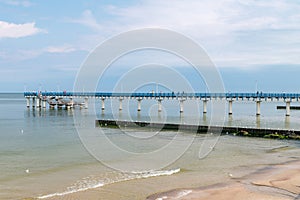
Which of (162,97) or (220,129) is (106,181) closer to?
(220,129)

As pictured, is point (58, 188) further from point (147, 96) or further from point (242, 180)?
point (147, 96)

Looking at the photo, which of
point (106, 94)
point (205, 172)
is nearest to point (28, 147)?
point (205, 172)

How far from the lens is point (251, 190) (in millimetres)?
13484

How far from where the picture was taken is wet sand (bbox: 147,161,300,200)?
12711mm

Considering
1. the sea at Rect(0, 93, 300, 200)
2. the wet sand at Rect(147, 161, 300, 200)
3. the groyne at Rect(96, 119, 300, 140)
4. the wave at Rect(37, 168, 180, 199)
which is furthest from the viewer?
the groyne at Rect(96, 119, 300, 140)

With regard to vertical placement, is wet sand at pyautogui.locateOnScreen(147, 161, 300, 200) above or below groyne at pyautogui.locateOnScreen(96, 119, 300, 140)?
below

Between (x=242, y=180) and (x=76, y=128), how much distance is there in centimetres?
2874

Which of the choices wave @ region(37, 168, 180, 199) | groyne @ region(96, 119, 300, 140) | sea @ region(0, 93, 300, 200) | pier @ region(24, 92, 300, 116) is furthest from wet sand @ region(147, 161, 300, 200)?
pier @ region(24, 92, 300, 116)

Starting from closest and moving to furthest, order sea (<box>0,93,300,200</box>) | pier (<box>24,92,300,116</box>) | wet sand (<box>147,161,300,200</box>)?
1. wet sand (<box>147,161,300,200</box>)
2. sea (<box>0,93,300,200</box>)
3. pier (<box>24,92,300,116</box>)

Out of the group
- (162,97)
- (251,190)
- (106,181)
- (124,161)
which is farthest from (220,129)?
(162,97)

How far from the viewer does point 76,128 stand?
135ft

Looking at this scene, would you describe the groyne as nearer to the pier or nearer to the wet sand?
the wet sand

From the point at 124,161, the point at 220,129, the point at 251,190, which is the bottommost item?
the point at 124,161

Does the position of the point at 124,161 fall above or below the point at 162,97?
below
